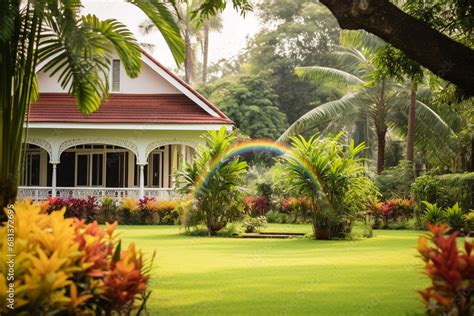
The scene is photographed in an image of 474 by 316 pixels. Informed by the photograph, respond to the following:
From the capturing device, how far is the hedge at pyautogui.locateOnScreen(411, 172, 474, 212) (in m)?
21.0

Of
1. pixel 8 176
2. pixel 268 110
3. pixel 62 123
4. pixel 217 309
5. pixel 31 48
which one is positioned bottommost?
pixel 217 309

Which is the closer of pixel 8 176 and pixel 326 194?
pixel 8 176

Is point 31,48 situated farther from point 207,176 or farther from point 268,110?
point 268,110

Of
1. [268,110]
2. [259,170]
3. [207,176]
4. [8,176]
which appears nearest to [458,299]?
[8,176]

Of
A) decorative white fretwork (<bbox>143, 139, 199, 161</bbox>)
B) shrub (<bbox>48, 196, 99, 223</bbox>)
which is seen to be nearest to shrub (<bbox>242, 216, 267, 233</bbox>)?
shrub (<bbox>48, 196, 99, 223</bbox>)

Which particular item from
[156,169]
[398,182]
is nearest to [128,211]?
[156,169]

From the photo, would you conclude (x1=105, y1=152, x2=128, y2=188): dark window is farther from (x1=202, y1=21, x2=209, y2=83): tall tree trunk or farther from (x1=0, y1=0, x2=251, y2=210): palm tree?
(x1=202, y1=21, x2=209, y2=83): tall tree trunk

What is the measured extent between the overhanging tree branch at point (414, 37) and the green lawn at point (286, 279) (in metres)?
2.46

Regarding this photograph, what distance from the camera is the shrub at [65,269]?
191 inches

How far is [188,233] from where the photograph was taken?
1906cm

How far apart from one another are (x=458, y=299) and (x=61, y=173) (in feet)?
85.5

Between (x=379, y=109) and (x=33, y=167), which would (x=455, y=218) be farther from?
(x=33, y=167)

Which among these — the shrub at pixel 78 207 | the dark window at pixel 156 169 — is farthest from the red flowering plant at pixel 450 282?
the dark window at pixel 156 169

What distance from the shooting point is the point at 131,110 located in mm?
27969
